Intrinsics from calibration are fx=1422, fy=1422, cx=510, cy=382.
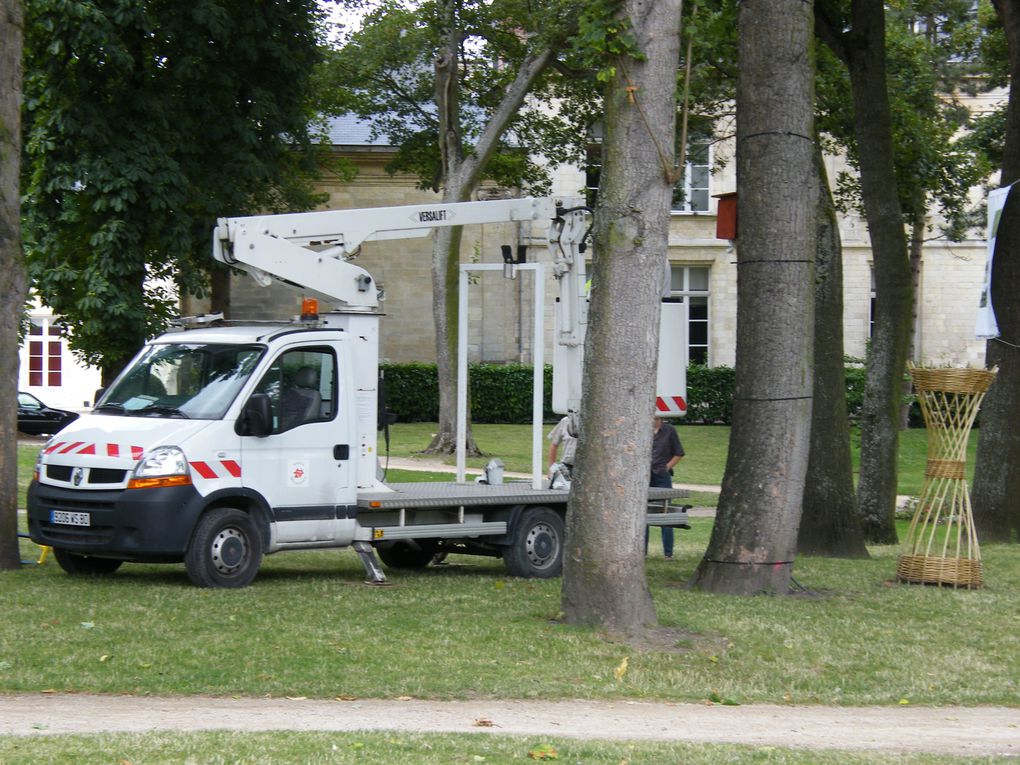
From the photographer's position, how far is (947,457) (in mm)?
13164

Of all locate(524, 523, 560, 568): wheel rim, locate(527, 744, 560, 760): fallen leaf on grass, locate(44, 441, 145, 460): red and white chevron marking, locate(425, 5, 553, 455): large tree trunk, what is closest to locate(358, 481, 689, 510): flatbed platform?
locate(524, 523, 560, 568): wheel rim

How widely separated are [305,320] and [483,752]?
22.5ft

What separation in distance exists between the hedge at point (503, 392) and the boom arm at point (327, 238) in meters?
26.7

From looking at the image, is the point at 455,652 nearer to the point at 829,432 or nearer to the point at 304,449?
the point at 304,449

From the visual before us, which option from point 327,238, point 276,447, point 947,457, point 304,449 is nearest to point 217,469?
point 276,447

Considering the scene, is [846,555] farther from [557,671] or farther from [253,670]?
[253,670]

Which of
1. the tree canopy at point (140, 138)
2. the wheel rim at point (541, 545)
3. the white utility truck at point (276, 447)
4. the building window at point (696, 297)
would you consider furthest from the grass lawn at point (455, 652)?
the building window at point (696, 297)

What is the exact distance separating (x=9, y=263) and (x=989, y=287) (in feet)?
31.5

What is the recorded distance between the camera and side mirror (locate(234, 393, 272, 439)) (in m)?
12.0

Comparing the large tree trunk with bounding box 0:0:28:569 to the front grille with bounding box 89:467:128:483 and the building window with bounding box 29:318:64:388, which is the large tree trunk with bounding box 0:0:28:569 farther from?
the building window with bounding box 29:318:64:388

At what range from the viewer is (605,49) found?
32.6ft

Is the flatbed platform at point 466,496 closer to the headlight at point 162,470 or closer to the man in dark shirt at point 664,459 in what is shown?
the man in dark shirt at point 664,459

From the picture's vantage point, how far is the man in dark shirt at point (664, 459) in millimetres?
15844

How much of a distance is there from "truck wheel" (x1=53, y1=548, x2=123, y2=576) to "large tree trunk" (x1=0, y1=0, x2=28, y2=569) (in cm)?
58
